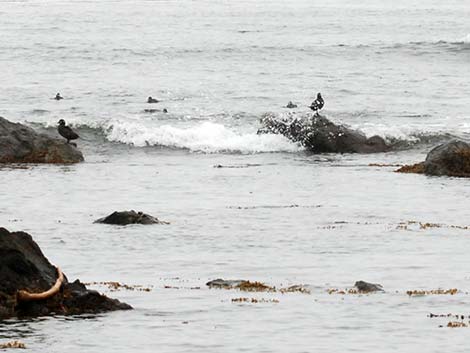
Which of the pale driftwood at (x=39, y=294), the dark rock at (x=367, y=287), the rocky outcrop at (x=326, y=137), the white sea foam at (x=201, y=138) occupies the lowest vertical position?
the white sea foam at (x=201, y=138)

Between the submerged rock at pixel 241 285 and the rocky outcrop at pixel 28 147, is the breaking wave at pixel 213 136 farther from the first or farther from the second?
the submerged rock at pixel 241 285

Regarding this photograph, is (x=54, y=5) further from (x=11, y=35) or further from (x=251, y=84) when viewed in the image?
(x=251, y=84)

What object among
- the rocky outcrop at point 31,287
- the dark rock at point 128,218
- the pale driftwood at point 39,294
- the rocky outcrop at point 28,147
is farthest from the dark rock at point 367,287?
the rocky outcrop at point 28,147

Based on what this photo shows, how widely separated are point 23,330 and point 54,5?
124053 mm

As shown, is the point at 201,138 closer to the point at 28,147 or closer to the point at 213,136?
the point at 213,136

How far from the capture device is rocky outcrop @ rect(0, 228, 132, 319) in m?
17.5

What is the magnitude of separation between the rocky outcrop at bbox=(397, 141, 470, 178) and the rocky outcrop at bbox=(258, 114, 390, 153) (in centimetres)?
671

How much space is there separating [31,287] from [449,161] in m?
21.0

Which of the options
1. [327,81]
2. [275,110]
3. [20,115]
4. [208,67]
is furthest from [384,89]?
[20,115]

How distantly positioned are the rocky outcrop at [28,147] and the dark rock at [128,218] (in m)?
12.1

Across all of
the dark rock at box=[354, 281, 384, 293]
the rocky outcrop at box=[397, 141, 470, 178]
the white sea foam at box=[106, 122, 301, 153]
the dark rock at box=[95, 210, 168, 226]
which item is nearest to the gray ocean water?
the white sea foam at box=[106, 122, 301, 153]

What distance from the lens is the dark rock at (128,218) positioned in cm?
2800

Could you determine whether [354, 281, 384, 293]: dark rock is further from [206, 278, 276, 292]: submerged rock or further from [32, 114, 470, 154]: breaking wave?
[32, 114, 470, 154]: breaking wave

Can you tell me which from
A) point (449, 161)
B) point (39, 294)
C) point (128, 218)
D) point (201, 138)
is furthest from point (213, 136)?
point (39, 294)
